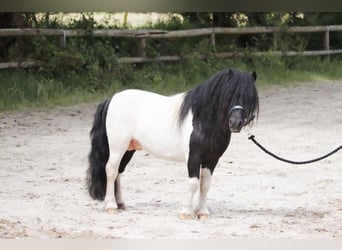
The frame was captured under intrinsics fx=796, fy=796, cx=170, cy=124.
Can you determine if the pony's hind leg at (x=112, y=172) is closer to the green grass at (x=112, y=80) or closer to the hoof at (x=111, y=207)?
the hoof at (x=111, y=207)

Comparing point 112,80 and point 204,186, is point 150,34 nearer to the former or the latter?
point 112,80

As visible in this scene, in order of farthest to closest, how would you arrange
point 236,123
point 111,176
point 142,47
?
1. point 142,47
2. point 111,176
3. point 236,123

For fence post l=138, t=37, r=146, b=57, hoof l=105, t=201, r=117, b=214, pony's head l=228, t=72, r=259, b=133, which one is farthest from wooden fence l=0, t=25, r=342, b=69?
pony's head l=228, t=72, r=259, b=133

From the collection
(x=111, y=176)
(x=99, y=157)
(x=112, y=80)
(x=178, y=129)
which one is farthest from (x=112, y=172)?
(x=112, y=80)

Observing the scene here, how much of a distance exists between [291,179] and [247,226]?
1.35 m

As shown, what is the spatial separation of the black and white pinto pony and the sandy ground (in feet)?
0.53

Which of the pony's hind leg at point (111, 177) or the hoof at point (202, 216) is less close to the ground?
the pony's hind leg at point (111, 177)

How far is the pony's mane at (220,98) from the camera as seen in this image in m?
3.15

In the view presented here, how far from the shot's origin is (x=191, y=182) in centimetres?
337

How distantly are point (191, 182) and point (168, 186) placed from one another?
97 cm

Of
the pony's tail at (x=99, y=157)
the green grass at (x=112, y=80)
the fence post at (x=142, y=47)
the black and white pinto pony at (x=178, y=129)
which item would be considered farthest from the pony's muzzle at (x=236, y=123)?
the fence post at (x=142, y=47)

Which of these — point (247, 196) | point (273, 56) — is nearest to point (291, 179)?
point (247, 196)

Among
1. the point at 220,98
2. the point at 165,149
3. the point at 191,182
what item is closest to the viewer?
the point at 220,98

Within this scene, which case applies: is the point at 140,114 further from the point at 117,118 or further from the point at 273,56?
the point at 273,56
